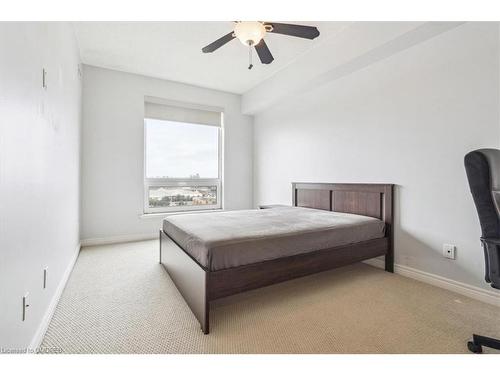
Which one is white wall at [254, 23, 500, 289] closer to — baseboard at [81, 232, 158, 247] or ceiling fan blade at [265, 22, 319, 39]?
ceiling fan blade at [265, 22, 319, 39]

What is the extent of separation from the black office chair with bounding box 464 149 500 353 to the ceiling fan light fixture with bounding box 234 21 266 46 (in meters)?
1.67

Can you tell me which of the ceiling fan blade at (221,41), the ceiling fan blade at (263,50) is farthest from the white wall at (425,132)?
the ceiling fan blade at (221,41)

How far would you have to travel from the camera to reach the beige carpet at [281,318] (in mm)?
1356

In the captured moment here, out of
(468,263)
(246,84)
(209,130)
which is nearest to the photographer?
(468,263)

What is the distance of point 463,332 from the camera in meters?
1.48

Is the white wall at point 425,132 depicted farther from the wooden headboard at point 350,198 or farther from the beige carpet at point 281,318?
the beige carpet at point 281,318

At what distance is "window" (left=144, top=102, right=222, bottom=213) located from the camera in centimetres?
399

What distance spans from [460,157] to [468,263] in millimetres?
882

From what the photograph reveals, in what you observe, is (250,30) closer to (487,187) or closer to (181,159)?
A: (487,187)

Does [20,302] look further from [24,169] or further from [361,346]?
[361,346]

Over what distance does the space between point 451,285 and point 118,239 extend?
13.3 feet

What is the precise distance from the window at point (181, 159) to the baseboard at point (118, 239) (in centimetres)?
41

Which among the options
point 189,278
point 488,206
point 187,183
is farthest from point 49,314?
point 187,183
